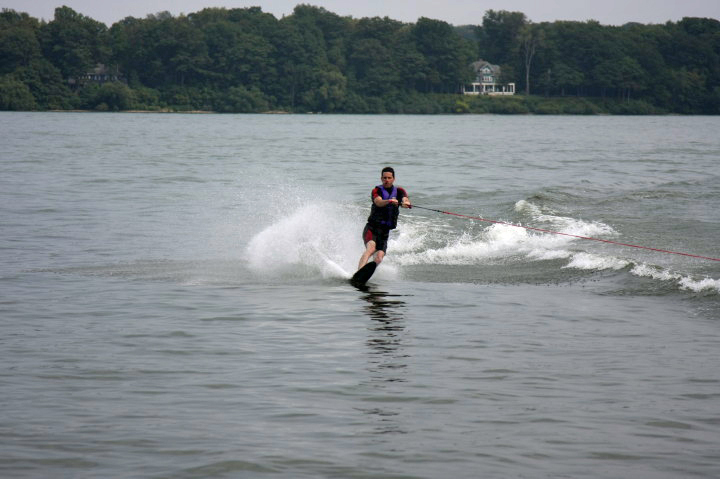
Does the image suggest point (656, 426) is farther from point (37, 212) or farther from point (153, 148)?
point (153, 148)

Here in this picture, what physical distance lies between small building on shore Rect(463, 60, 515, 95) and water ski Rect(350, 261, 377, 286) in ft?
491

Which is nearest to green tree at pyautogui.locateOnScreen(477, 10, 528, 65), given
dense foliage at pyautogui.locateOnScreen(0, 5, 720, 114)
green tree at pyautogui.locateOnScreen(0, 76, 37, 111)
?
dense foliage at pyautogui.locateOnScreen(0, 5, 720, 114)

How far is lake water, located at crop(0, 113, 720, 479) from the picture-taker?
6.54m

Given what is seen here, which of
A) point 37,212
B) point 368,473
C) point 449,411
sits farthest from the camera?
point 37,212

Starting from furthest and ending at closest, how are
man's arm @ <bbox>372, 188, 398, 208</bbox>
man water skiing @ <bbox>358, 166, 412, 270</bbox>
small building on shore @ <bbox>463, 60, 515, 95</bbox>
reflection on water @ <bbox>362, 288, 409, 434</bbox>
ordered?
small building on shore @ <bbox>463, 60, 515, 95</bbox>, man water skiing @ <bbox>358, 166, 412, 270</bbox>, man's arm @ <bbox>372, 188, 398, 208</bbox>, reflection on water @ <bbox>362, 288, 409, 434</bbox>

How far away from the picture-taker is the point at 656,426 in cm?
707

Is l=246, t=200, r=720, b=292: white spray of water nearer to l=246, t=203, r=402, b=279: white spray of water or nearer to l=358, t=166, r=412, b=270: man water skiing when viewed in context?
l=246, t=203, r=402, b=279: white spray of water

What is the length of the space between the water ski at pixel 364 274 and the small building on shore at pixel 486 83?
150 m

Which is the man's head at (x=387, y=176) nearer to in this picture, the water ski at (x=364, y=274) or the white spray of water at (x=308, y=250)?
the water ski at (x=364, y=274)

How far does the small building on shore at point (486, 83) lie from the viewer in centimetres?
16038

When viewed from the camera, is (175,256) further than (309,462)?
Yes

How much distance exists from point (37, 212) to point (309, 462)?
645 inches

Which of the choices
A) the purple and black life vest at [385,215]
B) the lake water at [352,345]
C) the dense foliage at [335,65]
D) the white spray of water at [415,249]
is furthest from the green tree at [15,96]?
the purple and black life vest at [385,215]

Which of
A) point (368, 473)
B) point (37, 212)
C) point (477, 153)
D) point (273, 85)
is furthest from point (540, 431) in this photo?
point (273, 85)
